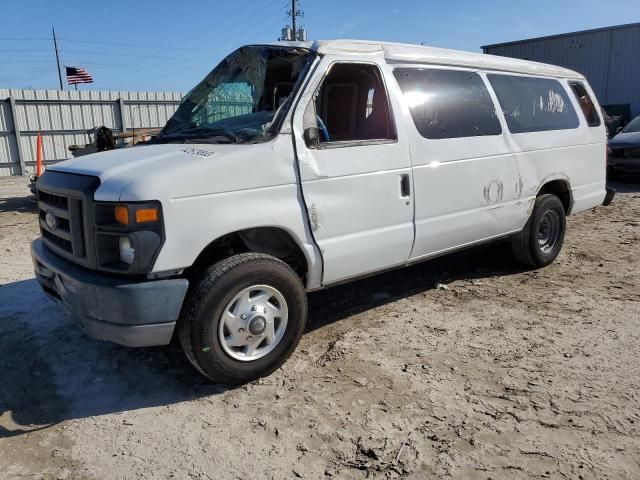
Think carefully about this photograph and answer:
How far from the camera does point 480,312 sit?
4508 mm

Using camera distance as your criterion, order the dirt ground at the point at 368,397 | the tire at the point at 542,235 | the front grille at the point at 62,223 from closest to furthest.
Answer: the dirt ground at the point at 368,397
the front grille at the point at 62,223
the tire at the point at 542,235

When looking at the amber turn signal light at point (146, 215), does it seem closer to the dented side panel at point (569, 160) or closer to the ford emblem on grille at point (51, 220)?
the ford emblem on grille at point (51, 220)

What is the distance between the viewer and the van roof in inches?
146

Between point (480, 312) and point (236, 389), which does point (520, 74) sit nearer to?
point (480, 312)

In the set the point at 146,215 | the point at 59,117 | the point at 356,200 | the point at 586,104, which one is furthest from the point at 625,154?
the point at 59,117

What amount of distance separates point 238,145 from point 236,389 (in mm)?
1540

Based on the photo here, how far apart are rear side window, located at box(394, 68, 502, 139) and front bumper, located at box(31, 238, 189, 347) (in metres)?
2.27

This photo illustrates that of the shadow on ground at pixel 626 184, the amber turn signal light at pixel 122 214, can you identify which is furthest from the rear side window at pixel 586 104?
the shadow on ground at pixel 626 184

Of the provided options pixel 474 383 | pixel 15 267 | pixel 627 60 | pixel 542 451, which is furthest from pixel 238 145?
pixel 627 60

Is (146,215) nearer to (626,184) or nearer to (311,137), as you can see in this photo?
(311,137)

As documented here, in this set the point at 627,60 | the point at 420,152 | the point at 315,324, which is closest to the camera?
the point at 420,152

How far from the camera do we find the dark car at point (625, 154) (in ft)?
37.5

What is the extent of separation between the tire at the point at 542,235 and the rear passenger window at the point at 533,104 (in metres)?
0.77

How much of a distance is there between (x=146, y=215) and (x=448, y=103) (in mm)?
2698
